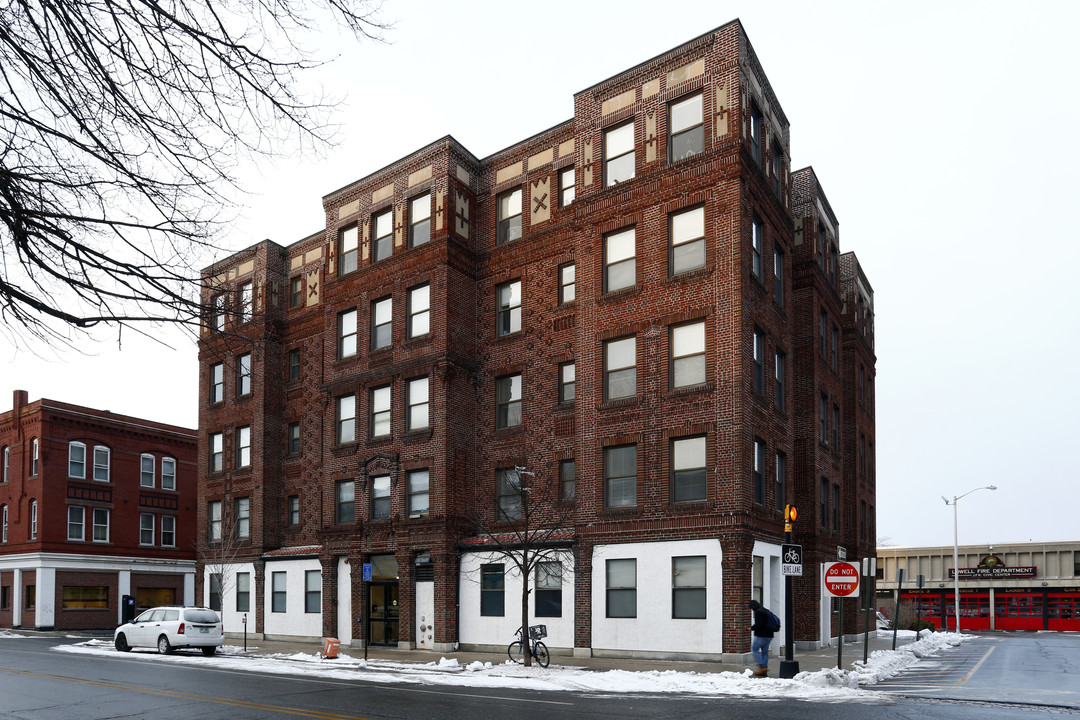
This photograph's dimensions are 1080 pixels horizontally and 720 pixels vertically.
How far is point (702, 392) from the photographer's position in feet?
85.3

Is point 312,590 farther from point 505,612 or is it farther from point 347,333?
point 505,612

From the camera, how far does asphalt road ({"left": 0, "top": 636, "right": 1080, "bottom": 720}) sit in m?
14.3

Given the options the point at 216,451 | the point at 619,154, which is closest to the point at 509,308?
the point at 619,154

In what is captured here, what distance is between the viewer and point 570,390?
1211 inches

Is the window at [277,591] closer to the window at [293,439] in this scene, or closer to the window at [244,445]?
the window at [293,439]

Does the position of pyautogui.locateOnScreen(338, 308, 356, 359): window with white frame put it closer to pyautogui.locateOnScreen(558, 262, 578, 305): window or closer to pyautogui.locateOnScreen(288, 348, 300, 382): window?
pyautogui.locateOnScreen(288, 348, 300, 382): window

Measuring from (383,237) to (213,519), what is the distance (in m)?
16.2

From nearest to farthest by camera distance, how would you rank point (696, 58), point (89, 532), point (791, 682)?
point (791, 682) < point (696, 58) < point (89, 532)

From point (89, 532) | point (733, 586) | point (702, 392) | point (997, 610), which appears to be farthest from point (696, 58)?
point (997, 610)

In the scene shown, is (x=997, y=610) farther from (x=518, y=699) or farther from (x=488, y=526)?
(x=518, y=699)

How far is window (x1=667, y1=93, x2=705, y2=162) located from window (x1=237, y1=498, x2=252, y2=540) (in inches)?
938

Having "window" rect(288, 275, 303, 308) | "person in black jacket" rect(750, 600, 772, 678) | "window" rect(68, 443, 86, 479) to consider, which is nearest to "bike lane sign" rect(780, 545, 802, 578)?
"person in black jacket" rect(750, 600, 772, 678)

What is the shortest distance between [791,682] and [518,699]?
5.80 m

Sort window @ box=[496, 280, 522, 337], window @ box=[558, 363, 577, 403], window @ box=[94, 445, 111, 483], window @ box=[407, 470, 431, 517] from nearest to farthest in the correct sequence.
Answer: window @ box=[558, 363, 577, 403]
window @ box=[407, 470, 431, 517]
window @ box=[496, 280, 522, 337]
window @ box=[94, 445, 111, 483]
